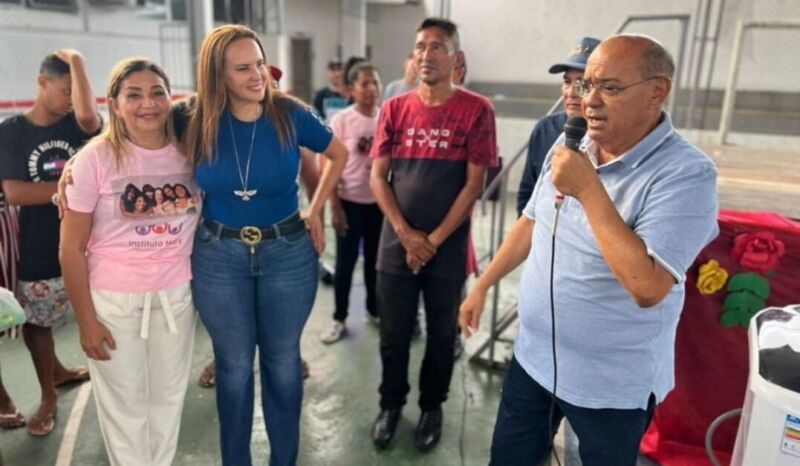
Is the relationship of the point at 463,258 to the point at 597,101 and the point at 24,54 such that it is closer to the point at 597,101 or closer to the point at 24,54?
the point at 597,101

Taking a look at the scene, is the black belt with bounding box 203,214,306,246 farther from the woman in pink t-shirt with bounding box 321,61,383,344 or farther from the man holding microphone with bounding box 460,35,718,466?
the woman in pink t-shirt with bounding box 321,61,383,344

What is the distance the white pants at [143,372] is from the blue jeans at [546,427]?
118cm

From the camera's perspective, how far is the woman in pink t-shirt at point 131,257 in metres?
1.77

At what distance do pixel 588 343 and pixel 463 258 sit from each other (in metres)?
1.12

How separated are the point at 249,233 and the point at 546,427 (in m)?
1.17

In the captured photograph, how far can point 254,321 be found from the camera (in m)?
2.03

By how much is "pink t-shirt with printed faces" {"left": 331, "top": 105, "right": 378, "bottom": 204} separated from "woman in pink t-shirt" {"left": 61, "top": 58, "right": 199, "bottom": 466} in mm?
1677

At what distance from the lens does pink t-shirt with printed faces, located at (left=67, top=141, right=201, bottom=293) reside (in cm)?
174

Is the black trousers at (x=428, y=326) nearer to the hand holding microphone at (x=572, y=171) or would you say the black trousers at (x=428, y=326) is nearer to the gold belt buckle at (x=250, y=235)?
the gold belt buckle at (x=250, y=235)

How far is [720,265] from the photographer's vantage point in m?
2.18

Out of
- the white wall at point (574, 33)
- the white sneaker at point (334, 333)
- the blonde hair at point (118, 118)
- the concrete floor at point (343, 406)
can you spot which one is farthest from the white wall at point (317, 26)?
the blonde hair at point (118, 118)

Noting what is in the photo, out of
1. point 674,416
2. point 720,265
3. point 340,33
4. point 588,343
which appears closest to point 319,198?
point 588,343

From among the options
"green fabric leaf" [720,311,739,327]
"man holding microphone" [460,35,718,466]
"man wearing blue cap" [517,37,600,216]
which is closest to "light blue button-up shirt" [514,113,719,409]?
"man holding microphone" [460,35,718,466]

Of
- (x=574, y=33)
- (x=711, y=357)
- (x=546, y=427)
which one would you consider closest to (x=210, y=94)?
(x=546, y=427)
